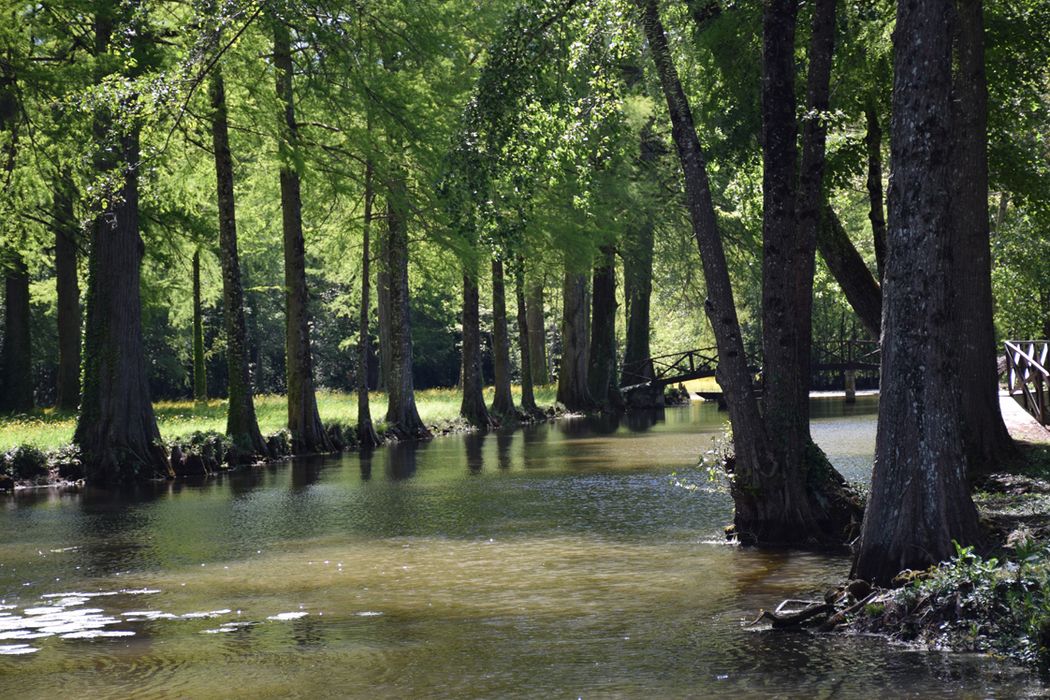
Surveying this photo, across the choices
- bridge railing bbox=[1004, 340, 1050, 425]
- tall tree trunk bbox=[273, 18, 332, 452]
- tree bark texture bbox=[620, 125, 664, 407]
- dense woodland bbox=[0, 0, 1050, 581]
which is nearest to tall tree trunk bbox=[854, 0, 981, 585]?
dense woodland bbox=[0, 0, 1050, 581]

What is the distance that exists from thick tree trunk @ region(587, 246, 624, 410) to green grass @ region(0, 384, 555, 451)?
6.15 ft

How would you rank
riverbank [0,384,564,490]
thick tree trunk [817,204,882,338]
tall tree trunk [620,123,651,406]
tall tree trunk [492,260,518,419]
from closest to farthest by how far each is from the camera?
1. thick tree trunk [817,204,882,338]
2. riverbank [0,384,564,490]
3. tall tree trunk [492,260,518,419]
4. tall tree trunk [620,123,651,406]

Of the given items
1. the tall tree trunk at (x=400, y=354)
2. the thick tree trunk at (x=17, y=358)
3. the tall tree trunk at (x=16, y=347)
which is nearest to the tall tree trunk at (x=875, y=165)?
the tall tree trunk at (x=400, y=354)

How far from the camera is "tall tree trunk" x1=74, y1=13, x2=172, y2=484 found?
64.5 feet

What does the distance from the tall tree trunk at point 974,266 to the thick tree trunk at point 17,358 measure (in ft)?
78.1

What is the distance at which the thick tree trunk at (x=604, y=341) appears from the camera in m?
40.5

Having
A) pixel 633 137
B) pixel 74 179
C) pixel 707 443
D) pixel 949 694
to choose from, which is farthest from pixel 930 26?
pixel 633 137

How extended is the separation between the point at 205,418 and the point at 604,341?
56.6ft

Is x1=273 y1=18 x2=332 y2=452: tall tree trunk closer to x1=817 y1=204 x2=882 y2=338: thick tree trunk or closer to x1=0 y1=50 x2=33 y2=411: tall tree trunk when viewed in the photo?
x1=0 y1=50 x2=33 y2=411: tall tree trunk

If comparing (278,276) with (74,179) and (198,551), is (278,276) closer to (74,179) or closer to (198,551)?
(74,179)

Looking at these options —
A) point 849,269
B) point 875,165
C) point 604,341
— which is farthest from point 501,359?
point 849,269

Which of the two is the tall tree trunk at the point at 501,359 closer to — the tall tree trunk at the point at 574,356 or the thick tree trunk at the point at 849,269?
the tall tree trunk at the point at 574,356

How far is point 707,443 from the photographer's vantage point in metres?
25.7

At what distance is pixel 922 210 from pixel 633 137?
2783 cm
